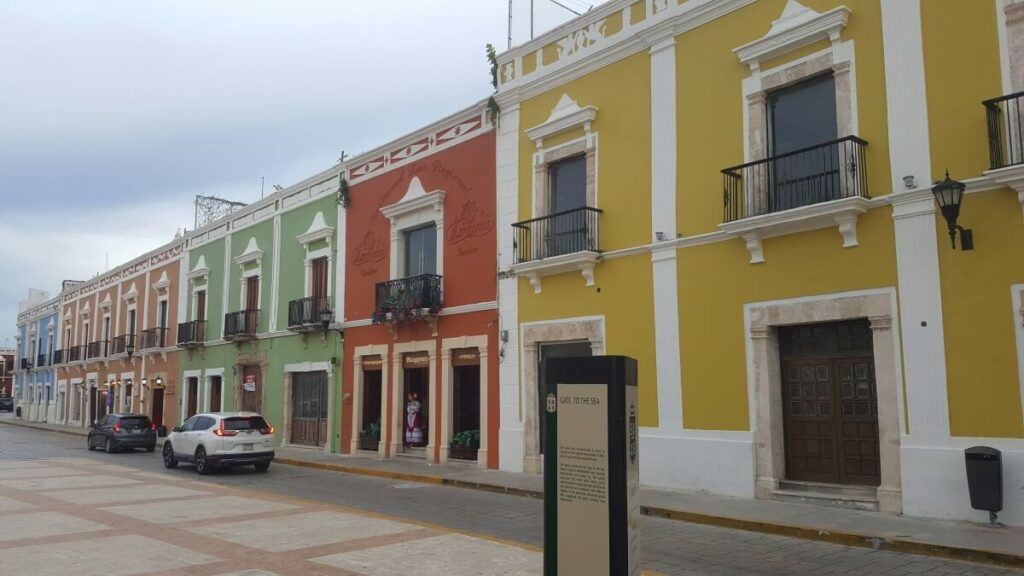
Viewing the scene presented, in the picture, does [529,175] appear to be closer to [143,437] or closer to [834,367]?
[834,367]

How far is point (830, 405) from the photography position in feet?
39.1

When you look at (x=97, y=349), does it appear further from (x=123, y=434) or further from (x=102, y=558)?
(x=102, y=558)

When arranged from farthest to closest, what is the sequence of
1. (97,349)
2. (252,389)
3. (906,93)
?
(97,349) → (252,389) → (906,93)

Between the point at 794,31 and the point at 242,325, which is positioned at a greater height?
the point at 794,31

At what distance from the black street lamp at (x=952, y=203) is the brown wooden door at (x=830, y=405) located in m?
1.98

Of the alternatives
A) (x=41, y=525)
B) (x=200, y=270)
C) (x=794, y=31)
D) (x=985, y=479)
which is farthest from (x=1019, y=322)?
(x=200, y=270)

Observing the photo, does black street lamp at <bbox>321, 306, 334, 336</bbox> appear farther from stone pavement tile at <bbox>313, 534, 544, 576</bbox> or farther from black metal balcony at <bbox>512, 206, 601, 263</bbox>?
stone pavement tile at <bbox>313, 534, 544, 576</bbox>

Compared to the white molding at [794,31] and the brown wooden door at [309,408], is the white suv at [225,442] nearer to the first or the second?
the brown wooden door at [309,408]

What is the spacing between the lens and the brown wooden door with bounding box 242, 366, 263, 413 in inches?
1045

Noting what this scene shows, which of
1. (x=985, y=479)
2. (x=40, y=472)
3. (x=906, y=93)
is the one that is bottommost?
(x=40, y=472)

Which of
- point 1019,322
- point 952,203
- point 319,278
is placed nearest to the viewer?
point 1019,322

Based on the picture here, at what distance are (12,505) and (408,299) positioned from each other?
9.47 metres

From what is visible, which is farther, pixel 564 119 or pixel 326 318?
pixel 326 318

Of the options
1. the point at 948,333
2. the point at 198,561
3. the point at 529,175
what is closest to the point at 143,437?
the point at 529,175
